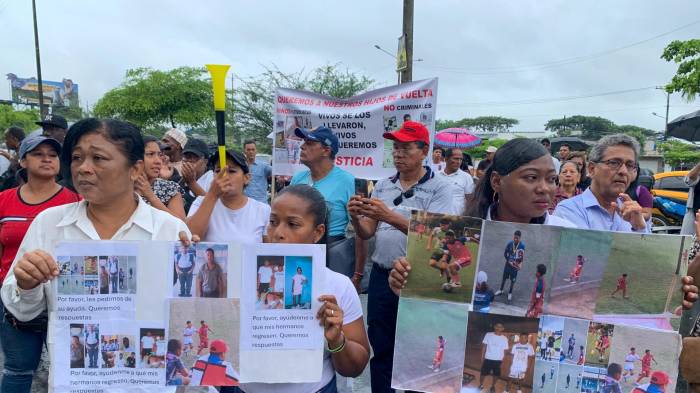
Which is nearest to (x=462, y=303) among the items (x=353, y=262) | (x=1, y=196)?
(x=353, y=262)

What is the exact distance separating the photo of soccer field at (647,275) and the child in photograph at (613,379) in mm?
153

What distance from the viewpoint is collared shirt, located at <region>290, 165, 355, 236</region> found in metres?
3.80

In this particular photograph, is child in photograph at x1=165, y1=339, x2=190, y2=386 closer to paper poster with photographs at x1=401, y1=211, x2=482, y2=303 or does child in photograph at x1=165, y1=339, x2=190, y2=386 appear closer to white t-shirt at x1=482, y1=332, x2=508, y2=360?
paper poster with photographs at x1=401, y1=211, x2=482, y2=303

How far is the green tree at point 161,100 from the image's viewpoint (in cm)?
3056

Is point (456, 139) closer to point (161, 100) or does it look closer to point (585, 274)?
point (585, 274)

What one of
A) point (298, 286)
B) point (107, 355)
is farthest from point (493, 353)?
point (107, 355)

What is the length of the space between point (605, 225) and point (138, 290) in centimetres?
234

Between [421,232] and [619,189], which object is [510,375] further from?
[619,189]

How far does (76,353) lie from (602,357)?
1750 millimetres

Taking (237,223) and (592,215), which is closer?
(592,215)

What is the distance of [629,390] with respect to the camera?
1658 mm

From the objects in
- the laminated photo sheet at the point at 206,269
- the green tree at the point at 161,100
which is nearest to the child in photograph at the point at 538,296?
the laminated photo sheet at the point at 206,269

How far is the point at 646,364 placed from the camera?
1646 mm

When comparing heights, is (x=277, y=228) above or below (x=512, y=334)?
above
